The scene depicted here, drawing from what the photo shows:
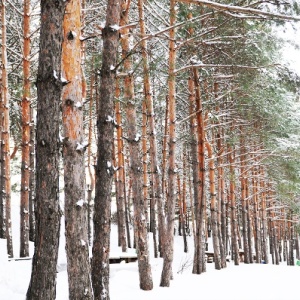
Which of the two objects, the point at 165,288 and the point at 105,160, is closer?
the point at 105,160

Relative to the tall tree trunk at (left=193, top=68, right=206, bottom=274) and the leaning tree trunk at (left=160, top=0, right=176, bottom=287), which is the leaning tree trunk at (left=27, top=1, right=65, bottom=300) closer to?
the leaning tree trunk at (left=160, top=0, right=176, bottom=287)

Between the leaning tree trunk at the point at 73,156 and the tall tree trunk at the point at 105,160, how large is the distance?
2.21 ft

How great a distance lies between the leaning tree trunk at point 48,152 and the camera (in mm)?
4012

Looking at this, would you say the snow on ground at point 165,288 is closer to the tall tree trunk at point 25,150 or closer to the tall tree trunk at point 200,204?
the tall tree trunk at point 200,204

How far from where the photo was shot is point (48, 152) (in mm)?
4051

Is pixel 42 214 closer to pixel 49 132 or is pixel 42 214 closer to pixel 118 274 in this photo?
pixel 49 132

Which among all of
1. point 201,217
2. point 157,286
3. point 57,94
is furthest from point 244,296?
point 57,94

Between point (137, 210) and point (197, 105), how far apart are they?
4.91 m

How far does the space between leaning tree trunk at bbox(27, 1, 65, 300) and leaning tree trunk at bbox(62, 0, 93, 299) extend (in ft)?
5.24

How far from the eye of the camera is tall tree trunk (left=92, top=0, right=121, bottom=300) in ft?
21.2

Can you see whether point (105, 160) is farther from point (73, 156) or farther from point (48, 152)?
point (48, 152)

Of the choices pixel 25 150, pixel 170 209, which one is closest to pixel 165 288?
pixel 170 209

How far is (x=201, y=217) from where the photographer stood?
12430mm

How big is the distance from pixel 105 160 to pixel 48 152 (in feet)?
8.36
